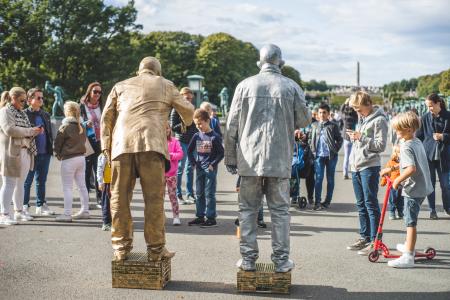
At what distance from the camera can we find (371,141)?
682cm

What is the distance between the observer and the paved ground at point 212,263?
17.5ft

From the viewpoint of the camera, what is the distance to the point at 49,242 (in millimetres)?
7414

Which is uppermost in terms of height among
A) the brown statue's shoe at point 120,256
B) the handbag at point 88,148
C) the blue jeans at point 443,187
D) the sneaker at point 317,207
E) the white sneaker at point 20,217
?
the handbag at point 88,148

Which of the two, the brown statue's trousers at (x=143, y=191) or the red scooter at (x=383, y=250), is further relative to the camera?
the red scooter at (x=383, y=250)

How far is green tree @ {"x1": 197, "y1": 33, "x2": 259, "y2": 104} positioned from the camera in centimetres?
7512

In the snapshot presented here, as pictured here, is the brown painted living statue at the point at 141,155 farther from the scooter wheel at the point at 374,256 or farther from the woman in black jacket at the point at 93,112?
the woman in black jacket at the point at 93,112

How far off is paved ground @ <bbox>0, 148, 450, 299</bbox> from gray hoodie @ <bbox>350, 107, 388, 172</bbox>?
44.8 inches

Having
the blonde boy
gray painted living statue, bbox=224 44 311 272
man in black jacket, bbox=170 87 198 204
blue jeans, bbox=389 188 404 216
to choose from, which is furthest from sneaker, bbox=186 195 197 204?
gray painted living statue, bbox=224 44 311 272

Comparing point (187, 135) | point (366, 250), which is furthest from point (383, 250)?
point (187, 135)

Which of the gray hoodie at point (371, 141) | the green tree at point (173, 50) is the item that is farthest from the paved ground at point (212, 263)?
the green tree at point (173, 50)

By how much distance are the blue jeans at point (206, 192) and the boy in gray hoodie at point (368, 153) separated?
2.43m

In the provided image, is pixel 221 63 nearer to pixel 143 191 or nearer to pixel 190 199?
pixel 190 199

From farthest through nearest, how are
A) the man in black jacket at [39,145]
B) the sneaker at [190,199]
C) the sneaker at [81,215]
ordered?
the sneaker at [190,199] → the man in black jacket at [39,145] → the sneaker at [81,215]

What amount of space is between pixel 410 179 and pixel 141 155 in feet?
10.1
